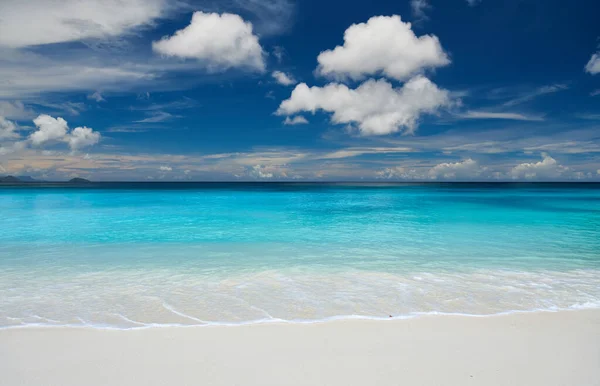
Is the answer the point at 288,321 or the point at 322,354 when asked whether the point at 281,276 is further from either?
the point at 322,354

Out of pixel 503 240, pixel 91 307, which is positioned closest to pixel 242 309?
pixel 91 307

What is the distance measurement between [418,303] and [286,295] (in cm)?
212

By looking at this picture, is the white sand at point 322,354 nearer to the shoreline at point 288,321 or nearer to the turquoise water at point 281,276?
the shoreline at point 288,321

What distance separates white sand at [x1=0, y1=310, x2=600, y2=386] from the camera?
3.34 m

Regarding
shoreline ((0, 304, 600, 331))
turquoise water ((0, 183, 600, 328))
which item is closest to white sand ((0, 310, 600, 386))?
shoreline ((0, 304, 600, 331))

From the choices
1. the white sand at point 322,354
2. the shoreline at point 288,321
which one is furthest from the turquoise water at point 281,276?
the white sand at point 322,354

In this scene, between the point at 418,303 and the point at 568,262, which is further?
the point at 568,262

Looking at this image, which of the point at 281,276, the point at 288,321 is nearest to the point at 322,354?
the point at 288,321

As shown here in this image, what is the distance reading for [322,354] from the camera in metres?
3.80

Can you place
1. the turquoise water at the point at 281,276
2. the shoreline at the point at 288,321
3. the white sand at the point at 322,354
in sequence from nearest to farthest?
1. the white sand at the point at 322,354
2. the shoreline at the point at 288,321
3. the turquoise water at the point at 281,276

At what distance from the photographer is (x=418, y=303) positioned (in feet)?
17.8

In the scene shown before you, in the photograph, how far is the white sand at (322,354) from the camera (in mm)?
3338

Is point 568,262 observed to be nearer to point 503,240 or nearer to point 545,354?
point 503,240

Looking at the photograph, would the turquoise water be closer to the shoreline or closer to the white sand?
the shoreline
